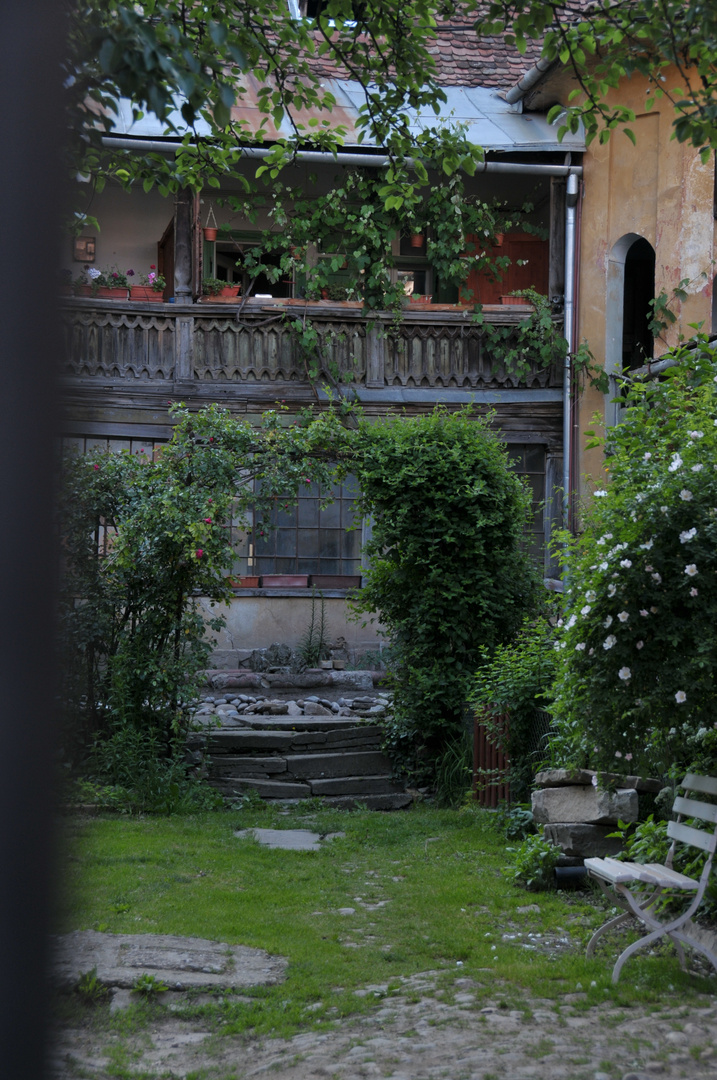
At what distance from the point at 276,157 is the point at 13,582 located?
5.35m

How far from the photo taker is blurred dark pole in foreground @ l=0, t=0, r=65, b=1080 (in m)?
0.93

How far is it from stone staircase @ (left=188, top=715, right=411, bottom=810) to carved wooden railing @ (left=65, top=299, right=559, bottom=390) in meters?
5.34

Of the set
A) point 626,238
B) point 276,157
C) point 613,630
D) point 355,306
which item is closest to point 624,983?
point 613,630

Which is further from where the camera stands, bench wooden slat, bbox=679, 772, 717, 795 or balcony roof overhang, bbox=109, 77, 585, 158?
balcony roof overhang, bbox=109, 77, 585, 158

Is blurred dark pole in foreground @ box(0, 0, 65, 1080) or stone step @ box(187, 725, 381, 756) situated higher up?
blurred dark pole in foreground @ box(0, 0, 65, 1080)

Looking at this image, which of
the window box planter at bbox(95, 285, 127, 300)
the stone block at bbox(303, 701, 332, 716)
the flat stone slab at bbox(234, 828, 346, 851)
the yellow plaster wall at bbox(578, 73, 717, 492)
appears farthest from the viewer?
the window box planter at bbox(95, 285, 127, 300)

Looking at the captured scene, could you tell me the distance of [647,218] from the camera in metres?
12.9

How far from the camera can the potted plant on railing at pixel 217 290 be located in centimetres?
1318

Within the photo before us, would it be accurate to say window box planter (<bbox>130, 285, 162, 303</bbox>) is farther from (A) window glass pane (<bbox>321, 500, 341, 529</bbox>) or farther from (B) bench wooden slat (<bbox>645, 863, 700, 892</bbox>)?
(B) bench wooden slat (<bbox>645, 863, 700, 892</bbox>)

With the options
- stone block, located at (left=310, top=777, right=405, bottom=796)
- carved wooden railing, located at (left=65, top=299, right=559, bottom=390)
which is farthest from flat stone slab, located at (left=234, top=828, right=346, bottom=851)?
carved wooden railing, located at (left=65, top=299, right=559, bottom=390)

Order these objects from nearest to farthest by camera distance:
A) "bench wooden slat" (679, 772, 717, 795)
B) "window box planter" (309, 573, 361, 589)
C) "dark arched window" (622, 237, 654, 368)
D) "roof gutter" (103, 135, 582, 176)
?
"bench wooden slat" (679, 772, 717, 795) < "roof gutter" (103, 135, 582, 176) < "window box planter" (309, 573, 361, 589) < "dark arched window" (622, 237, 654, 368)

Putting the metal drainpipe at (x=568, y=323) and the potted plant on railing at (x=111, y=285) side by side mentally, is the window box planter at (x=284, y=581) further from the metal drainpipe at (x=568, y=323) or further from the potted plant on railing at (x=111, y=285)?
the potted plant on railing at (x=111, y=285)

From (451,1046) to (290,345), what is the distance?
10657mm

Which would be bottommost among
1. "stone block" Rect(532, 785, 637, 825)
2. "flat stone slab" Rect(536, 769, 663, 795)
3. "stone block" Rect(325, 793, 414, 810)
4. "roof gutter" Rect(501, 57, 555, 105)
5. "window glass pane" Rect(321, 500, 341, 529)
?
"stone block" Rect(325, 793, 414, 810)
